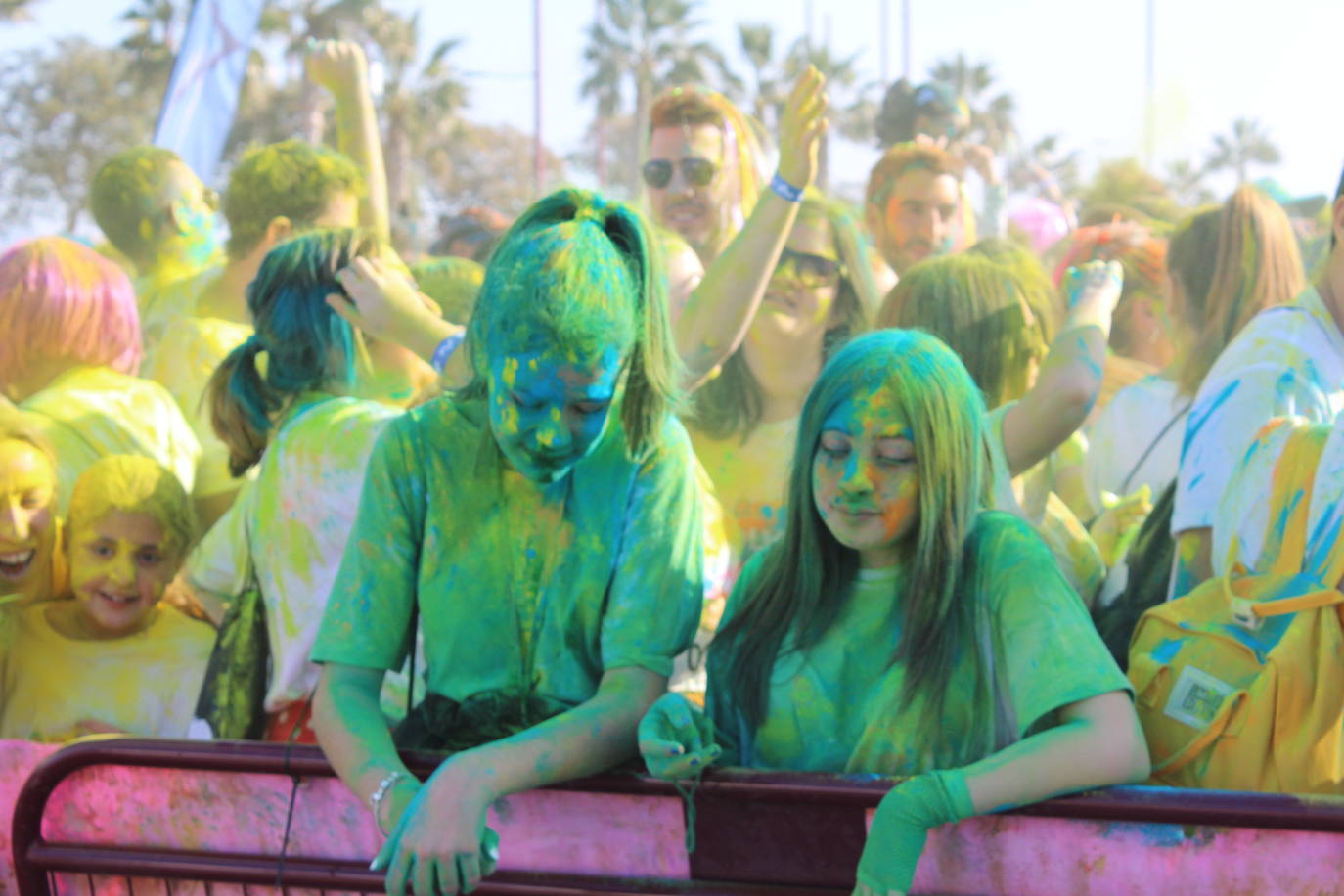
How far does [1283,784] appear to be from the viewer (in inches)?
82.8

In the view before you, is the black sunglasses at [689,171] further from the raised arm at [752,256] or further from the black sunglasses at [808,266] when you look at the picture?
the raised arm at [752,256]

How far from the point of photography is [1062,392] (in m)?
2.99

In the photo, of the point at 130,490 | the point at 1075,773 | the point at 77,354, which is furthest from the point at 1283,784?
the point at 77,354

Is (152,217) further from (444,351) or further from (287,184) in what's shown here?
(444,351)

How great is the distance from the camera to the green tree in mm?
33719

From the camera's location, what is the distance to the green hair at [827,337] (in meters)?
3.93

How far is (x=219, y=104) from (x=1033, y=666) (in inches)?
267

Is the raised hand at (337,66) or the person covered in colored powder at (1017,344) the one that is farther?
the raised hand at (337,66)

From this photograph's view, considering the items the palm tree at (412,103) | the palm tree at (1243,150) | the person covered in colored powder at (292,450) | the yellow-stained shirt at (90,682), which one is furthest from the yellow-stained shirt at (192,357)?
the palm tree at (1243,150)

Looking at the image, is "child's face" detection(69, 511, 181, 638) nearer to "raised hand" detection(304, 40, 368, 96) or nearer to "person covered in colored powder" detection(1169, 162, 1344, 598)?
"raised hand" detection(304, 40, 368, 96)

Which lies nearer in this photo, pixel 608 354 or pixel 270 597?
pixel 608 354

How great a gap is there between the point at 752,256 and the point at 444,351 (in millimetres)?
745

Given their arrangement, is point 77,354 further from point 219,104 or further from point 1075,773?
point 219,104

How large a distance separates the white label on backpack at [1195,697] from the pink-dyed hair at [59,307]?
312 cm
